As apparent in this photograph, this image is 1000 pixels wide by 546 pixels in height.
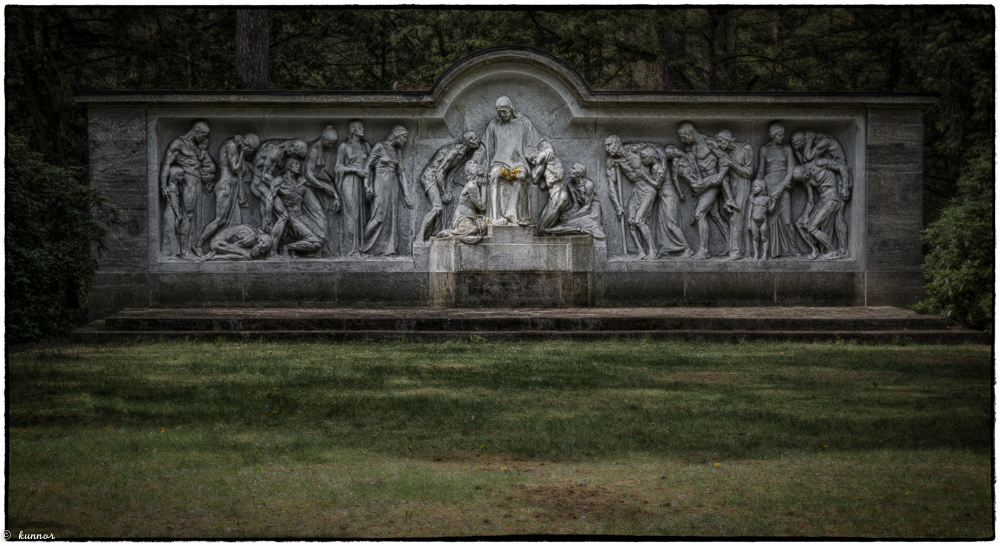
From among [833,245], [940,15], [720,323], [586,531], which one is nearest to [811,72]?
[940,15]

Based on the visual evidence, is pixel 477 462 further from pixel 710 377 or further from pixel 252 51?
pixel 252 51

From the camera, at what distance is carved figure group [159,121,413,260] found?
14.6 meters

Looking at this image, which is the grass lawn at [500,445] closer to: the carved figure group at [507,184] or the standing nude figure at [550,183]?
the carved figure group at [507,184]

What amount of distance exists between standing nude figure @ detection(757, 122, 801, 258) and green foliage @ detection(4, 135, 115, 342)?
31.9ft

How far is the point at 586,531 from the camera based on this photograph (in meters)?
4.16

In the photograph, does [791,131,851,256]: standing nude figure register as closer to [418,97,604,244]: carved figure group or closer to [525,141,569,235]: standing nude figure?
[418,97,604,244]: carved figure group

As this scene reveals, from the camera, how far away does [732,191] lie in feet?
49.2

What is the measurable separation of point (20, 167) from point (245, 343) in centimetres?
337

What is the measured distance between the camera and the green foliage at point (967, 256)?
11.8 meters

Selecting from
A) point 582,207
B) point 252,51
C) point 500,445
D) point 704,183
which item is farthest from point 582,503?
point 252,51

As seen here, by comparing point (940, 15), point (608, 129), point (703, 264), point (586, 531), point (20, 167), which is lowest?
point (586, 531)

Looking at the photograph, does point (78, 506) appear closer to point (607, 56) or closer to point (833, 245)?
point (833, 245)

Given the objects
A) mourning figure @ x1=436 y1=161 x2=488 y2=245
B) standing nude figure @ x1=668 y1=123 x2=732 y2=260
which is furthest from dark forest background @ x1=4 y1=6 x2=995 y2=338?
mourning figure @ x1=436 y1=161 x2=488 y2=245

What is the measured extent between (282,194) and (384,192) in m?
1.55
